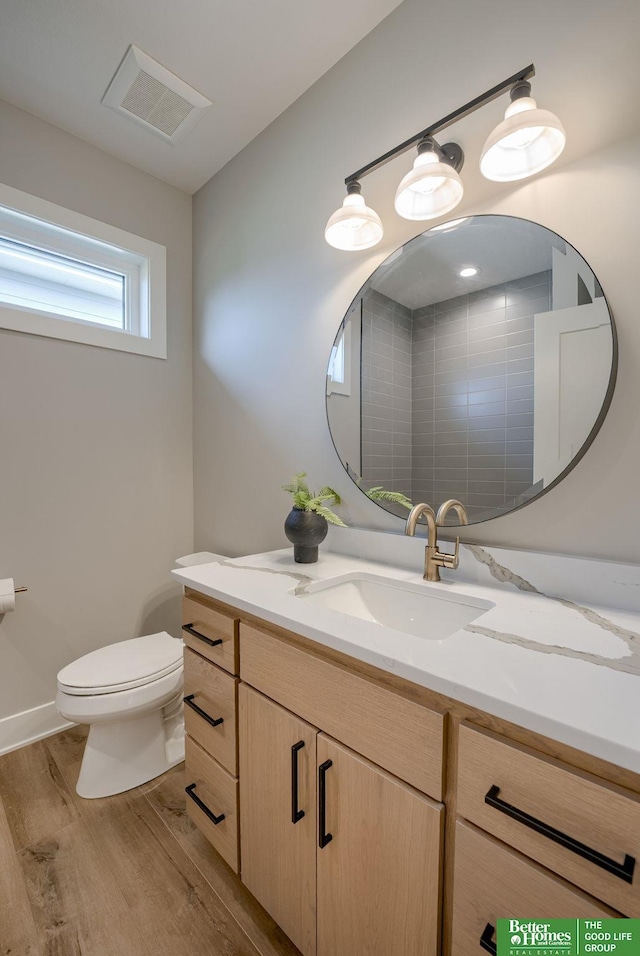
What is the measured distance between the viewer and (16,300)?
186cm

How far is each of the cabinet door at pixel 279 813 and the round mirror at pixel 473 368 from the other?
728mm

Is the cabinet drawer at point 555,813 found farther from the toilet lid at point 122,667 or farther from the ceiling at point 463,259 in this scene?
the toilet lid at point 122,667

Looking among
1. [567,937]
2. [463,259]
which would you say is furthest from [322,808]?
[463,259]

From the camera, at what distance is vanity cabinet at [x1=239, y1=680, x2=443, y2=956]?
72 centimetres

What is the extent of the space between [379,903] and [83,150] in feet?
9.47

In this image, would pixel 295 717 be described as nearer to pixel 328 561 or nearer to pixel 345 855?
pixel 345 855

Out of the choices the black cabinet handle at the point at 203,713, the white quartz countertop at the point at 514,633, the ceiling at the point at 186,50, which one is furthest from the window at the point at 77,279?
the black cabinet handle at the point at 203,713

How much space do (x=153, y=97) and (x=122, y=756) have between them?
2.62m

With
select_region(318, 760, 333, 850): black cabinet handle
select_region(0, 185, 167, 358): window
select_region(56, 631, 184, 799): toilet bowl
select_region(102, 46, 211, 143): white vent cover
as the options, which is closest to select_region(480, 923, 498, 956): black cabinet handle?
select_region(318, 760, 333, 850): black cabinet handle

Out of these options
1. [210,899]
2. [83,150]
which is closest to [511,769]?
[210,899]

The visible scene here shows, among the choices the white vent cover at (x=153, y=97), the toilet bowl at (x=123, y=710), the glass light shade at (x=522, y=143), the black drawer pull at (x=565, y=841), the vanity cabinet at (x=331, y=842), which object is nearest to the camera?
the black drawer pull at (x=565, y=841)

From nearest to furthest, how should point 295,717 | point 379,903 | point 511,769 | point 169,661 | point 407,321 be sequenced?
point 511,769 < point 379,903 < point 295,717 < point 407,321 < point 169,661

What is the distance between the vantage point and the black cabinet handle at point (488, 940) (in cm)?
61

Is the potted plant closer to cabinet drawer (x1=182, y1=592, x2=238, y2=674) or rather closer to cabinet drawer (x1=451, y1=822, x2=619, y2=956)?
cabinet drawer (x1=182, y1=592, x2=238, y2=674)
